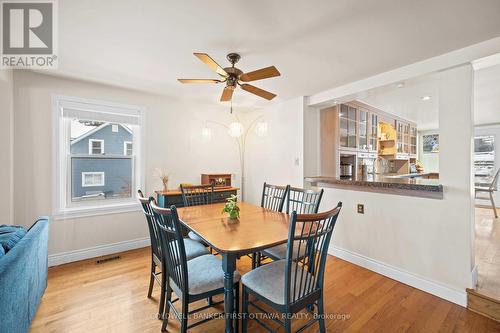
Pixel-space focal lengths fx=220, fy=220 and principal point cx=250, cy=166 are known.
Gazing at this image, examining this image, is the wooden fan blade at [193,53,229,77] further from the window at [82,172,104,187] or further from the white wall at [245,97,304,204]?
the window at [82,172,104,187]

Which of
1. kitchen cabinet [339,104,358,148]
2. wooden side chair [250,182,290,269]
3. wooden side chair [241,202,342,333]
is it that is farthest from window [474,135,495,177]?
wooden side chair [241,202,342,333]

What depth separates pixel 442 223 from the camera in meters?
2.13

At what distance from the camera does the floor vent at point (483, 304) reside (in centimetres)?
180

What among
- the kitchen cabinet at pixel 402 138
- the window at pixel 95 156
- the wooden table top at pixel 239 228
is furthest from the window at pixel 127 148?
the kitchen cabinet at pixel 402 138

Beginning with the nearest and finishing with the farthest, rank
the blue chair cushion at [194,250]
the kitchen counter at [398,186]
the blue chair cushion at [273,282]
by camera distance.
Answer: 1. the blue chair cushion at [273,282]
2. the blue chair cushion at [194,250]
3. the kitchen counter at [398,186]

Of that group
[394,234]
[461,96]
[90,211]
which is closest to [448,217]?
[394,234]

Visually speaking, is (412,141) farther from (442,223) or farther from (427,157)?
(442,223)

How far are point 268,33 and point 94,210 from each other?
9.96 feet

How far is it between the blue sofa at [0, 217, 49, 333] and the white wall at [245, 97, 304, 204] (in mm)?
2977

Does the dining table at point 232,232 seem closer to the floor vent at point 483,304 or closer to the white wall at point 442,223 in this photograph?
the white wall at point 442,223

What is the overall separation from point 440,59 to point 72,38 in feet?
10.9

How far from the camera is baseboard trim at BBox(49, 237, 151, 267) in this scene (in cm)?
273

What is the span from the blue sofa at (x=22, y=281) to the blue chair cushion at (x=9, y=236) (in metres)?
0.06

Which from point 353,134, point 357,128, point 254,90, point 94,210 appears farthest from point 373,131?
point 94,210
